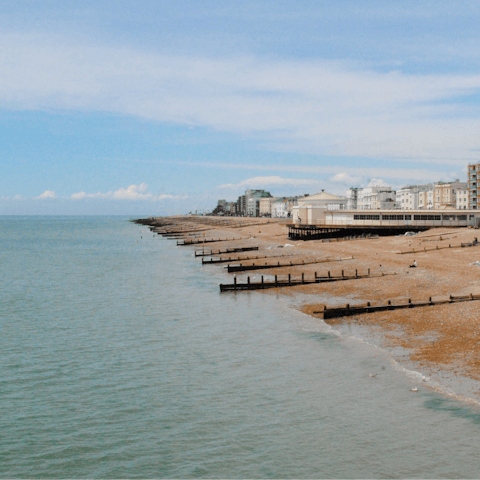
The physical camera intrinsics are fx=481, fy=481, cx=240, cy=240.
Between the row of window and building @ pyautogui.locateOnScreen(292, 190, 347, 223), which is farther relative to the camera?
building @ pyautogui.locateOnScreen(292, 190, 347, 223)

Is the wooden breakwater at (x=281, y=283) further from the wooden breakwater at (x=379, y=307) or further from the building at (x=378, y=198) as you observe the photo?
the building at (x=378, y=198)

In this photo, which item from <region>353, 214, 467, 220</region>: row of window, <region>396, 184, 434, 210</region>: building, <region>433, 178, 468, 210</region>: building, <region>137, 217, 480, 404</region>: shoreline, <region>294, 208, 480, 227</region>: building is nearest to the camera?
<region>137, 217, 480, 404</region>: shoreline

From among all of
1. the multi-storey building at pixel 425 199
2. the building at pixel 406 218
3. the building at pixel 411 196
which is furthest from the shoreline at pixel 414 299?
the building at pixel 411 196

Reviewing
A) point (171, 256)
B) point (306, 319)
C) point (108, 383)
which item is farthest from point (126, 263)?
point (108, 383)

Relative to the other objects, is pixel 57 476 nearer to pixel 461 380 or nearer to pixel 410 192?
pixel 461 380

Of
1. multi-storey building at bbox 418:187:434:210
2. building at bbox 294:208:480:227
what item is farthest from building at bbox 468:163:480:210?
building at bbox 294:208:480:227

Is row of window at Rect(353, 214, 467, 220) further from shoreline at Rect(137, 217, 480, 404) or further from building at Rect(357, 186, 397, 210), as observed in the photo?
building at Rect(357, 186, 397, 210)

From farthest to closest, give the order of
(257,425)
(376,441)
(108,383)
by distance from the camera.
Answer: (108,383) → (257,425) → (376,441)
